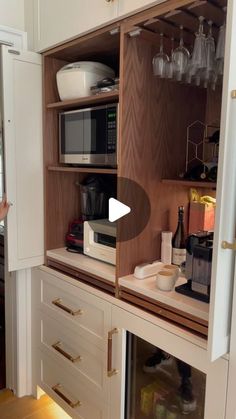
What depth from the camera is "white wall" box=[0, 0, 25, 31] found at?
5.30 feet

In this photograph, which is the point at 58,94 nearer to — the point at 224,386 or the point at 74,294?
the point at 74,294

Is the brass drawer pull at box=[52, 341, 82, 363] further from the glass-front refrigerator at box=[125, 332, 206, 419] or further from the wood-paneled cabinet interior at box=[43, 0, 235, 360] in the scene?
the wood-paneled cabinet interior at box=[43, 0, 235, 360]

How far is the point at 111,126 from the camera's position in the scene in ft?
4.57

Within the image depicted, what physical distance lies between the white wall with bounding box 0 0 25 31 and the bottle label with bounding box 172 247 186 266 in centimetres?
132

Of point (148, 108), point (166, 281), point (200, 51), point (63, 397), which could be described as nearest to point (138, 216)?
point (166, 281)

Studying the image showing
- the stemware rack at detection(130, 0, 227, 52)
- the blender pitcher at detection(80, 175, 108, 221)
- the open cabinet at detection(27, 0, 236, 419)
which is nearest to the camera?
the open cabinet at detection(27, 0, 236, 419)

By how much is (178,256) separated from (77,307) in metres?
0.52

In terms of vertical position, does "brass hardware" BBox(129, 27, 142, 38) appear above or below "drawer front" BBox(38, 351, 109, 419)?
above

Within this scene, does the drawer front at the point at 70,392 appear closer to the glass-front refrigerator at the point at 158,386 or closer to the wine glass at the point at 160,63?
the glass-front refrigerator at the point at 158,386

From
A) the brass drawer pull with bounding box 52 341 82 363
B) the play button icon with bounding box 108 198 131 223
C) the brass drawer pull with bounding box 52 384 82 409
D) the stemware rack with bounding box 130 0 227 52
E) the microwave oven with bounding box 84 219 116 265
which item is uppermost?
the stemware rack with bounding box 130 0 227 52

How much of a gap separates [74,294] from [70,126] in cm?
80

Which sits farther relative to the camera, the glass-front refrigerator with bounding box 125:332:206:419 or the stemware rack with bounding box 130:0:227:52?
the glass-front refrigerator with bounding box 125:332:206:419

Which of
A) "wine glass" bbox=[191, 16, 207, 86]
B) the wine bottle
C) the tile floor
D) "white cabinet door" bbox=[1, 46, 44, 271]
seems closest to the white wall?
"white cabinet door" bbox=[1, 46, 44, 271]

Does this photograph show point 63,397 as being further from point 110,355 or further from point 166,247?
point 166,247
